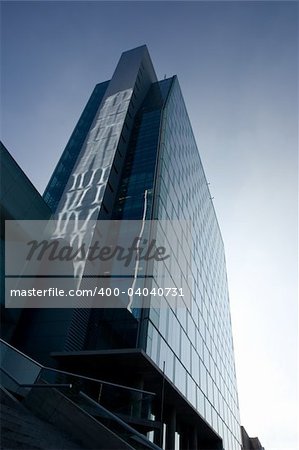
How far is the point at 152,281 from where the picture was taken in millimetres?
21516

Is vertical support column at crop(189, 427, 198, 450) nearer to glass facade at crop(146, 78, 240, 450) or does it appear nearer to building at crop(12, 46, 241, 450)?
building at crop(12, 46, 241, 450)

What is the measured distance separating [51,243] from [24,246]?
2297 mm

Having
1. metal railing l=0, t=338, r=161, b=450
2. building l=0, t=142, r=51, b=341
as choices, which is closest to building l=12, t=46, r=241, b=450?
building l=0, t=142, r=51, b=341

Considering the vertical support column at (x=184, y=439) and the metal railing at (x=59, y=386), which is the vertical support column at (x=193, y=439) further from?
the metal railing at (x=59, y=386)

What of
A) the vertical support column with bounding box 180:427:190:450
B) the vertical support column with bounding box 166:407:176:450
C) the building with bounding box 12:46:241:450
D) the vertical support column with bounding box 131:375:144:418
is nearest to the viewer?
the vertical support column with bounding box 131:375:144:418

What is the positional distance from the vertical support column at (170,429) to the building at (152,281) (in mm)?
71

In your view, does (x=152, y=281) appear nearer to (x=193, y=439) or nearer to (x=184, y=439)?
(x=193, y=439)

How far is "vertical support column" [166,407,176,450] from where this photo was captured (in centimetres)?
2206

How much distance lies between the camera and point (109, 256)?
25.4m

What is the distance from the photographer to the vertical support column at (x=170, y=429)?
72.4ft

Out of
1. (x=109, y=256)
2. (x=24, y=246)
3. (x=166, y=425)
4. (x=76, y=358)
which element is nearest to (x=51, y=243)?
(x=24, y=246)

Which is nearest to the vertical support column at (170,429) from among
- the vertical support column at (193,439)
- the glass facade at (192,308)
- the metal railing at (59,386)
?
the glass facade at (192,308)

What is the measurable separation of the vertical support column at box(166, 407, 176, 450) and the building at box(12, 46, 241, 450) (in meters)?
0.07

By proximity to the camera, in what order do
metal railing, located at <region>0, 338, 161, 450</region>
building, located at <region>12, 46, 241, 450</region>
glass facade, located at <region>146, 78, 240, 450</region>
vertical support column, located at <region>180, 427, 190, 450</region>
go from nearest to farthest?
metal railing, located at <region>0, 338, 161, 450</region> < building, located at <region>12, 46, 241, 450</region> < glass facade, located at <region>146, 78, 240, 450</region> < vertical support column, located at <region>180, 427, 190, 450</region>
